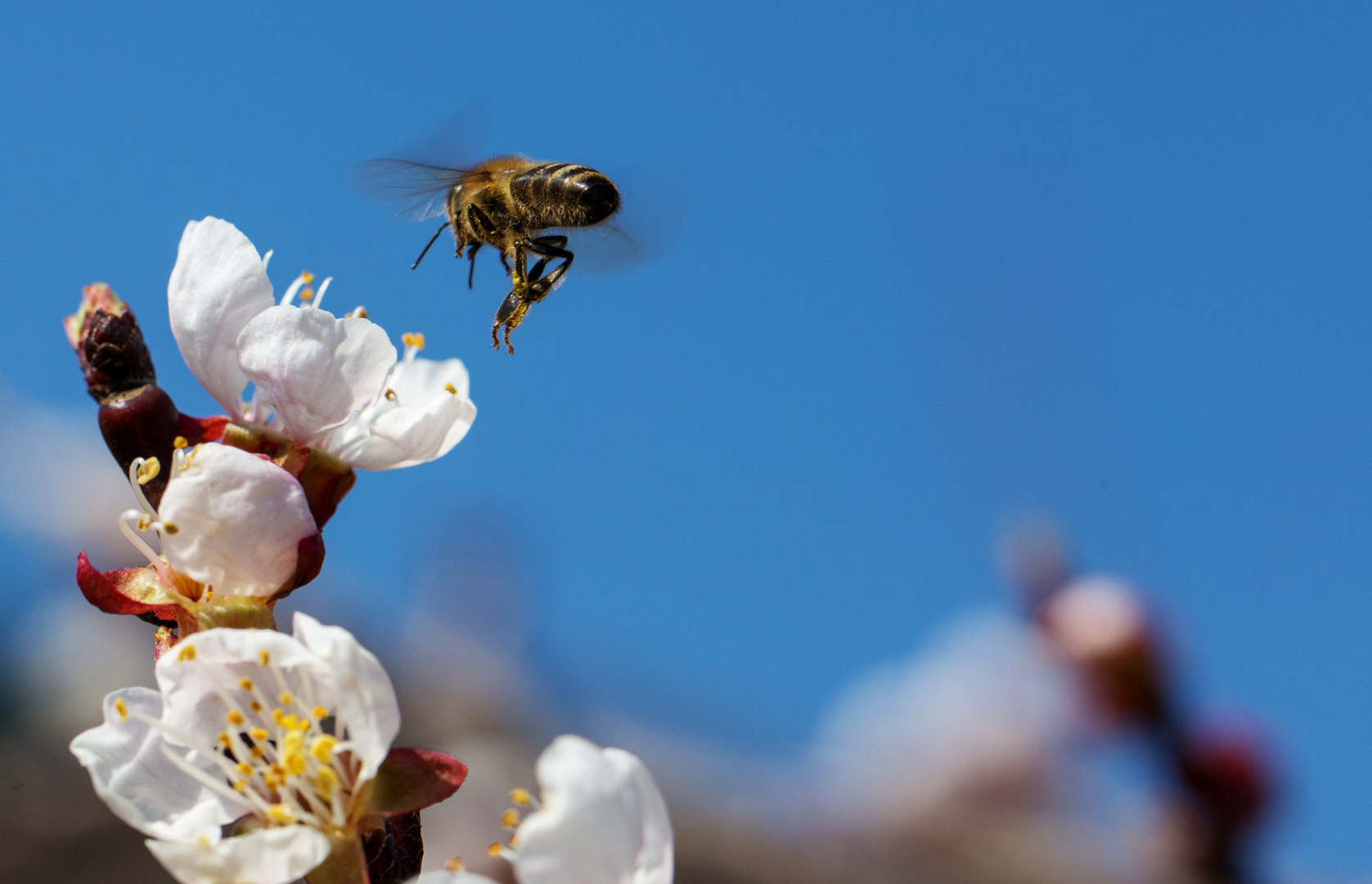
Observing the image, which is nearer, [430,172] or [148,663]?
[430,172]

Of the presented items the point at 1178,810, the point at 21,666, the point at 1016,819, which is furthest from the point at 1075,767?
the point at 21,666

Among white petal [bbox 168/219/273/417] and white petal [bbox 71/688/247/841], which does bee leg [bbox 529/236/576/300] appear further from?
white petal [bbox 71/688/247/841]

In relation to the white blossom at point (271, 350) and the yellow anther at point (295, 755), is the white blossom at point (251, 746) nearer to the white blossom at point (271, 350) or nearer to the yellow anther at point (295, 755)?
the yellow anther at point (295, 755)

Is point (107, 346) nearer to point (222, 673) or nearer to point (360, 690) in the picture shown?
point (222, 673)

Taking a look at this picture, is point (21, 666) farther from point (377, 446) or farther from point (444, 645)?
point (377, 446)

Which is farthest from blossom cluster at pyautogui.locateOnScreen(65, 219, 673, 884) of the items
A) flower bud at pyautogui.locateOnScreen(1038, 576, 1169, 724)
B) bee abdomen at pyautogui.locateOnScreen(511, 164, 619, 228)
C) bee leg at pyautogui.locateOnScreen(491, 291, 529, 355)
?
flower bud at pyautogui.locateOnScreen(1038, 576, 1169, 724)

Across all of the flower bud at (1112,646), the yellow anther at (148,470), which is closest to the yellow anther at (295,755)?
the yellow anther at (148,470)
